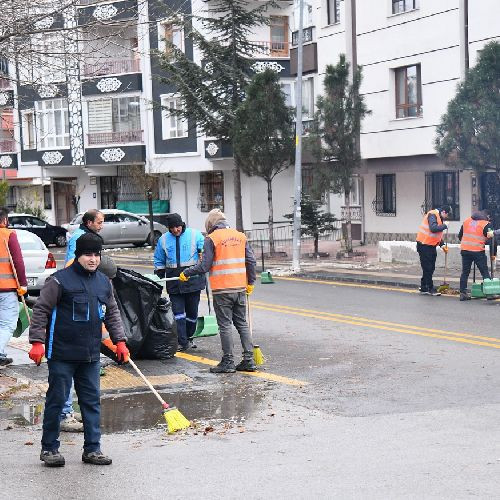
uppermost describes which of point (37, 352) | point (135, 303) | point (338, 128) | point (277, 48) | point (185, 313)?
point (277, 48)

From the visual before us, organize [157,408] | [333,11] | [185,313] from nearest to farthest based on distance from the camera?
[157,408], [185,313], [333,11]

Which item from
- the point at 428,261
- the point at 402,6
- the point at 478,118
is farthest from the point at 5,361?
the point at 402,6

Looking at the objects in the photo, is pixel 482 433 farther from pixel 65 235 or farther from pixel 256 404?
pixel 65 235

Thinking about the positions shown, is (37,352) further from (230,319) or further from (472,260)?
(472,260)

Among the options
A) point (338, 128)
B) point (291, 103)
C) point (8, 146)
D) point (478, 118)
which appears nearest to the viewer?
point (478, 118)

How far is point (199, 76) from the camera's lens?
34219 millimetres

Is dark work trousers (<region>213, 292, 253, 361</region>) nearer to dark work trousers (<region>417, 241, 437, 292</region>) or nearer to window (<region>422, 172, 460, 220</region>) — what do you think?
dark work trousers (<region>417, 241, 437, 292</region>)

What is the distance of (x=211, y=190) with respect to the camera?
145 feet

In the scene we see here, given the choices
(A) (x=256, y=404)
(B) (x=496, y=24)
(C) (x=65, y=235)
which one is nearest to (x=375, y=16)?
(B) (x=496, y=24)

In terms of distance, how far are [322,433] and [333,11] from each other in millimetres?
27122

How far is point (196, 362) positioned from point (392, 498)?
646 cm

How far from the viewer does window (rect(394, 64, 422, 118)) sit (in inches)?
1227

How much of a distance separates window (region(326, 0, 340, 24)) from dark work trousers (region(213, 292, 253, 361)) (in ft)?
76.6

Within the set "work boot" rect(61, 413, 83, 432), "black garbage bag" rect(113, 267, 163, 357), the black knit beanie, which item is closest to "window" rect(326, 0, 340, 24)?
"black garbage bag" rect(113, 267, 163, 357)
